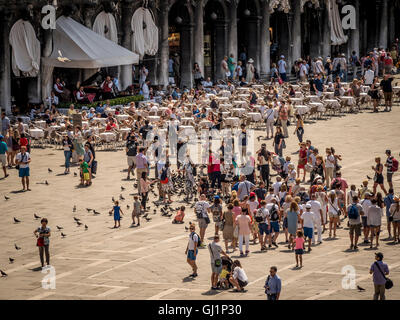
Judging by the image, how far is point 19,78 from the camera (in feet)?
125

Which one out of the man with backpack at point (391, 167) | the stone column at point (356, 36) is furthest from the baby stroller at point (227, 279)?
the stone column at point (356, 36)

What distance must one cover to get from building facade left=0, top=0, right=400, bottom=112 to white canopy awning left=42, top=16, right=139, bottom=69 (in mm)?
452

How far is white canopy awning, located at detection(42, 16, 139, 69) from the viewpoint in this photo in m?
36.7

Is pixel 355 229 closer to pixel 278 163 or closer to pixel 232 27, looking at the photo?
pixel 278 163

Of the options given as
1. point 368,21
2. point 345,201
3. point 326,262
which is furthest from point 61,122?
point 368,21

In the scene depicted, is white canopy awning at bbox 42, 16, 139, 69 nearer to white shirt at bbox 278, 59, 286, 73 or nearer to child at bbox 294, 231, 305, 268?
white shirt at bbox 278, 59, 286, 73

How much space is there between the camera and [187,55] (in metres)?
45.3

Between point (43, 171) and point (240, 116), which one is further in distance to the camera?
point (240, 116)

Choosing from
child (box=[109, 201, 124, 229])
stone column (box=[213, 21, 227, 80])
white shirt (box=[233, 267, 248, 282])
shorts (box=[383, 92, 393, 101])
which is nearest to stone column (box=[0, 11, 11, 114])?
stone column (box=[213, 21, 227, 80])

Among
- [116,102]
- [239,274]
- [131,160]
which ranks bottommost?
[239,274]

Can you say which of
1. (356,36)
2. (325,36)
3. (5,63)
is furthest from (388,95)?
(356,36)

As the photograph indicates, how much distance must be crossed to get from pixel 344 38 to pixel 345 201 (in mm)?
31060

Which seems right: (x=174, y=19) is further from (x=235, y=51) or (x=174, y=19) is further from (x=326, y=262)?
(x=326, y=262)

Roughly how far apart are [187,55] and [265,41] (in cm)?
517
